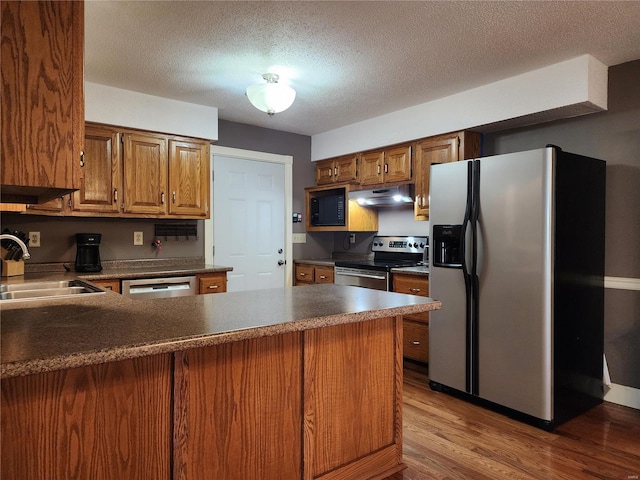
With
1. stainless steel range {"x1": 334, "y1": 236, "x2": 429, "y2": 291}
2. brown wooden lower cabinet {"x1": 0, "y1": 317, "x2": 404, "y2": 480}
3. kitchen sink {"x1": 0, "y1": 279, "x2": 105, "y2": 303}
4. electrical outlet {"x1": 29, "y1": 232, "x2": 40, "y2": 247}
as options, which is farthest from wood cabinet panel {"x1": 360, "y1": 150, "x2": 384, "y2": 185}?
electrical outlet {"x1": 29, "y1": 232, "x2": 40, "y2": 247}

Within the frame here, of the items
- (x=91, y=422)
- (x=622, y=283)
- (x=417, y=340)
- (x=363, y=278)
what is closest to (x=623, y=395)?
(x=622, y=283)

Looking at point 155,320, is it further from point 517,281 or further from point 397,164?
point 397,164

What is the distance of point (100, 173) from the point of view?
3.35m

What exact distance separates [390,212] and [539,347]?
2388 millimetres

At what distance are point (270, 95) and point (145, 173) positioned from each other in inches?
54.3

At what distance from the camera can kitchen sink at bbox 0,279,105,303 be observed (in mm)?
2258

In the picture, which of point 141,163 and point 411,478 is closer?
point 411,478

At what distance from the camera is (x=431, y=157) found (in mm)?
3732

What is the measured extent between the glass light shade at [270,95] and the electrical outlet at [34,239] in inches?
80.9

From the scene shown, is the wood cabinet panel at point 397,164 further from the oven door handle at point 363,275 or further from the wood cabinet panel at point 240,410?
the wood cabinet panel at point 240,410

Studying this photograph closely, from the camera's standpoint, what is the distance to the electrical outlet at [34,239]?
10.8 feet

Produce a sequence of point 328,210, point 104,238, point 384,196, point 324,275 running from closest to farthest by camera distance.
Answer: point 104,238, point 384,196, point 324,275, point 328,210

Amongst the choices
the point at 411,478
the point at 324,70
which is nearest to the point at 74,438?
the point at 411,478

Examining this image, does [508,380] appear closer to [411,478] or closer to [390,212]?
[411,478]
